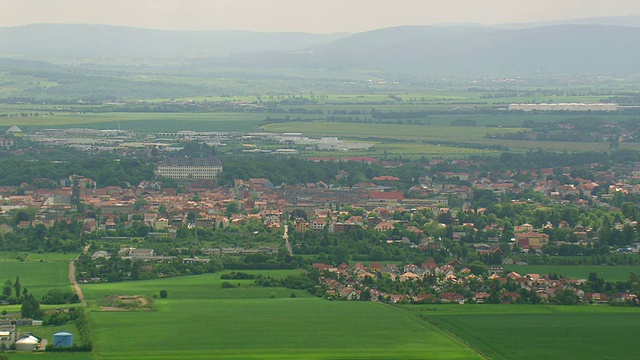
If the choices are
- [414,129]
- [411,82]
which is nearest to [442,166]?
[414,129]

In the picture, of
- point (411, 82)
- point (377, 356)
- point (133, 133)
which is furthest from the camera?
point (411, 82)

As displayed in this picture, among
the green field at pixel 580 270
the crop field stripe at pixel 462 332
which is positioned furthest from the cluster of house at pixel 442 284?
the crop field stripe at pixel 462 332

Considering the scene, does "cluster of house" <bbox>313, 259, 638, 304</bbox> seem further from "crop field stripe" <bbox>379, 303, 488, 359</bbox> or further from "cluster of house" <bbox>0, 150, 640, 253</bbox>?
"cluster of house" <bbox>0, 150, 640, 253</bbox>

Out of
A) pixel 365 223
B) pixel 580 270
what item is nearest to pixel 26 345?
pixel 580 270

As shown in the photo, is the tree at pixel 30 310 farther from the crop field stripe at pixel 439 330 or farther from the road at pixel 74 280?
the crop field stripe at pixel 439 330

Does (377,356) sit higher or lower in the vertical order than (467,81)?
higher

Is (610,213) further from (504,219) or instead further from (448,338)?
(448,338)
